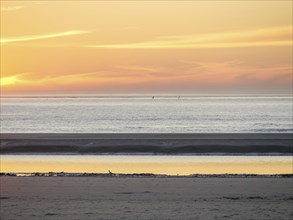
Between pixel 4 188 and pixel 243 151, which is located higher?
pixel 243 151

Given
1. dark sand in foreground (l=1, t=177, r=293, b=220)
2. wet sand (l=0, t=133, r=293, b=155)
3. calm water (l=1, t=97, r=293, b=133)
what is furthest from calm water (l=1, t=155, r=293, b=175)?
calm water (l=1, t=97, r=293, b=133)

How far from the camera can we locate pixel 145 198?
16172mm

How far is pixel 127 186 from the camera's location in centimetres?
1845

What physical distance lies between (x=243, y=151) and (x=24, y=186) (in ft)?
56.7

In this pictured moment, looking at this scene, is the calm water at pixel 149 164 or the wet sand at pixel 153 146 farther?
the wet sand at pixel 153 146

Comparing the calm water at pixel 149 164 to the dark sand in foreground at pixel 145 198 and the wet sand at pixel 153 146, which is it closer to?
the wet sand at pixel 153 146

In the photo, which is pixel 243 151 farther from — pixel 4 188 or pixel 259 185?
pixel 4 188

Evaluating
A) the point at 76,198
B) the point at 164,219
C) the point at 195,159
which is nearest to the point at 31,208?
the point at 76,198

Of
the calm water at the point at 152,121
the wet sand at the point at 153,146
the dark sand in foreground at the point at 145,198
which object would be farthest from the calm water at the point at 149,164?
the calm water at the point at 152,121

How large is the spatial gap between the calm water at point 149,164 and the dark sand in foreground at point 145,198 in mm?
3993

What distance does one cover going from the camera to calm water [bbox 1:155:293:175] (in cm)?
2422

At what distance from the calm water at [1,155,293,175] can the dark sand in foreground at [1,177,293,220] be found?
399cm

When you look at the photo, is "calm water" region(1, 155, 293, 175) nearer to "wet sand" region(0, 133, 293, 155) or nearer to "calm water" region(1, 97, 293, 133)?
"wet sand" region(0, 133, 293, 155)

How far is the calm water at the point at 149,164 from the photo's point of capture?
24219 mm
